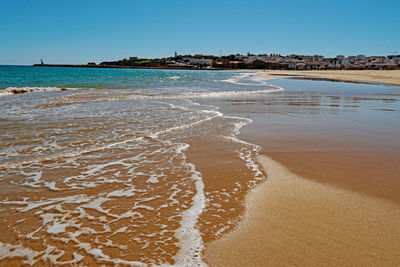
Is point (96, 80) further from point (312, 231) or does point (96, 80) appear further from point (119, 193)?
point (312, 231)

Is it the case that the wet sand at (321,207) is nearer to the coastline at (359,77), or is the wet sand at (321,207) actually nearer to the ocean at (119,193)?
the ocean at (119,193)

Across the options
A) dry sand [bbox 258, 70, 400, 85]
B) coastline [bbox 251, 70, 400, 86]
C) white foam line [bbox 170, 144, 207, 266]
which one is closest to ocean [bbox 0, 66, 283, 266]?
white foam line [bbox 170, 144, 207, 266]

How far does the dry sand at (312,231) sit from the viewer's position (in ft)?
8.09

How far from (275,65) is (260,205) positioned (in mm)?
178808

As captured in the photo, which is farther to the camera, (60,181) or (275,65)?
(275,65)

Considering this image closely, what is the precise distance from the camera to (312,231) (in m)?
2.86

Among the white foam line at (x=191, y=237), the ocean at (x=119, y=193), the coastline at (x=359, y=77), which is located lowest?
the white foam line at (x=191, y=237)

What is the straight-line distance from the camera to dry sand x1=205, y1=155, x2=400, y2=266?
8.09ft

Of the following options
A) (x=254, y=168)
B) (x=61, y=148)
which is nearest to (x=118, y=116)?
(x=61, y=148)

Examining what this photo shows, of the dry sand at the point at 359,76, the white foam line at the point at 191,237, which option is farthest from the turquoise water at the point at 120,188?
the dry sand at the point at 359,76

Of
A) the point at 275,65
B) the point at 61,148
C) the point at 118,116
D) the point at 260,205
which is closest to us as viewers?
the point at 260,205

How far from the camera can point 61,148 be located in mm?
5906

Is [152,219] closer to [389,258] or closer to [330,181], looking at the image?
[389,258]

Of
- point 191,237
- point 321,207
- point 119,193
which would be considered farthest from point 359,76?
point 191,237
